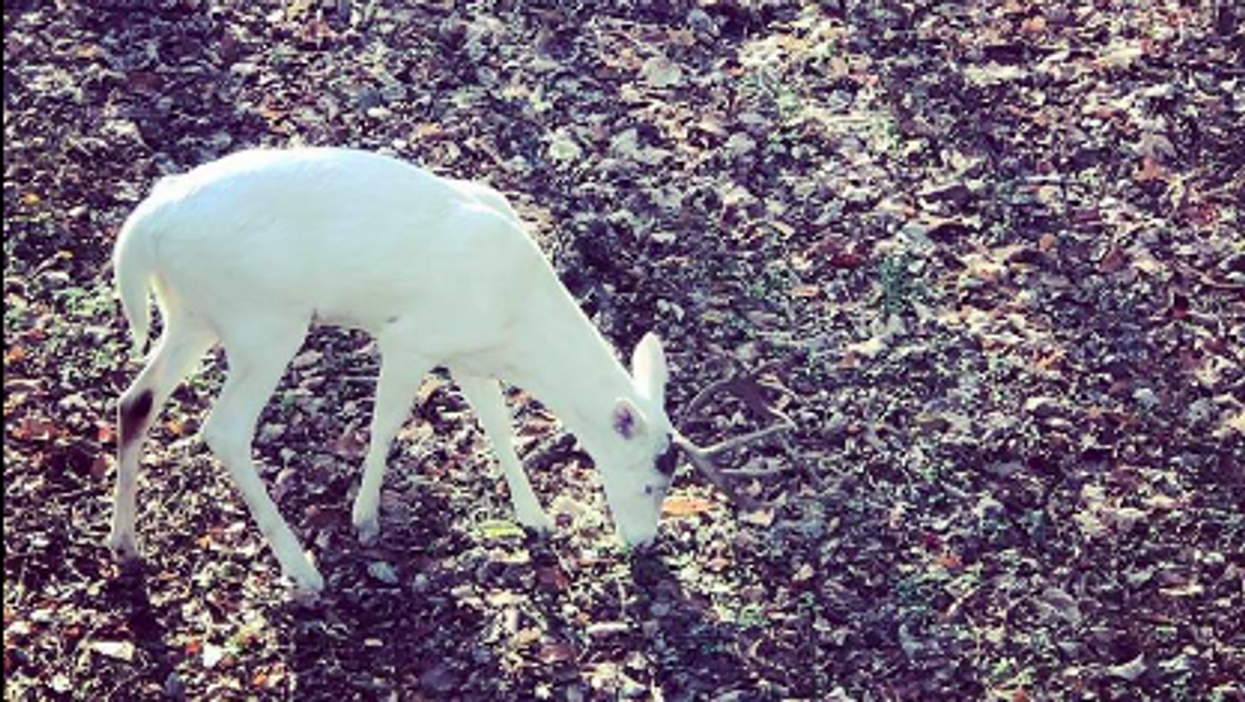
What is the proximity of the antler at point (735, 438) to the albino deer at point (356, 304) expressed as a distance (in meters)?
0.02

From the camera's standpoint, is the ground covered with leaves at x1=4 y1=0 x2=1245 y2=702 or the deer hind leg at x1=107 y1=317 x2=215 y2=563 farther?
the ground covered with leaves at x1=4 y1=0 x2=1245 y2=702

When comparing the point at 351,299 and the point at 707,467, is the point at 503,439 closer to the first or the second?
the point at 707,467

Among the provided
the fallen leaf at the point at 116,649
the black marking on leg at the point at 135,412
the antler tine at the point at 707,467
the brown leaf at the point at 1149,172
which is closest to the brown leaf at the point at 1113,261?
the brown leaf at the point at 1149,172

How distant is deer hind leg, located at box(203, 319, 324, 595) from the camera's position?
5480 mm

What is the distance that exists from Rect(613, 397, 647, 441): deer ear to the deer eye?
11 cm

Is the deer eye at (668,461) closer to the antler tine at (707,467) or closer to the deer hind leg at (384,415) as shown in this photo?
the antler tine at (707,467)

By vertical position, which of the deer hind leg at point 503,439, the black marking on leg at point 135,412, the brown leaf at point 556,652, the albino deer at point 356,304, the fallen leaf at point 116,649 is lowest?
the brown leaf at point 556,652

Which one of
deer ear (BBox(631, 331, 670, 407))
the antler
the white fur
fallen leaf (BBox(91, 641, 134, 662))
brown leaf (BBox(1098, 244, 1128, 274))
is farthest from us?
brown leaf (BBox(1098, 244, 1128, 274))

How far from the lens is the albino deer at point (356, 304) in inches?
214

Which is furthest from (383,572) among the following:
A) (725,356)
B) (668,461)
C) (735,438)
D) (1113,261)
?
(1113,261)

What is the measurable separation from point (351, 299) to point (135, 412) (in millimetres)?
828

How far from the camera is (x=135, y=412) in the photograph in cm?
572

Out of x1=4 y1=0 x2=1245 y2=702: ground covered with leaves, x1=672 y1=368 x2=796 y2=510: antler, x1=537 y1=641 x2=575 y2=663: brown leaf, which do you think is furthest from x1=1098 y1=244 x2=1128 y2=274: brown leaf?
x1=537 y1=641 x2=575 y2=663: brown leaf

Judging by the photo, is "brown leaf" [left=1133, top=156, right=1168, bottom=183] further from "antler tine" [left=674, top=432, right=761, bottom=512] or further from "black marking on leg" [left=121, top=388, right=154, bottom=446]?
"black marking on leg" [left=121, top=388, right=154, bottom=446]
